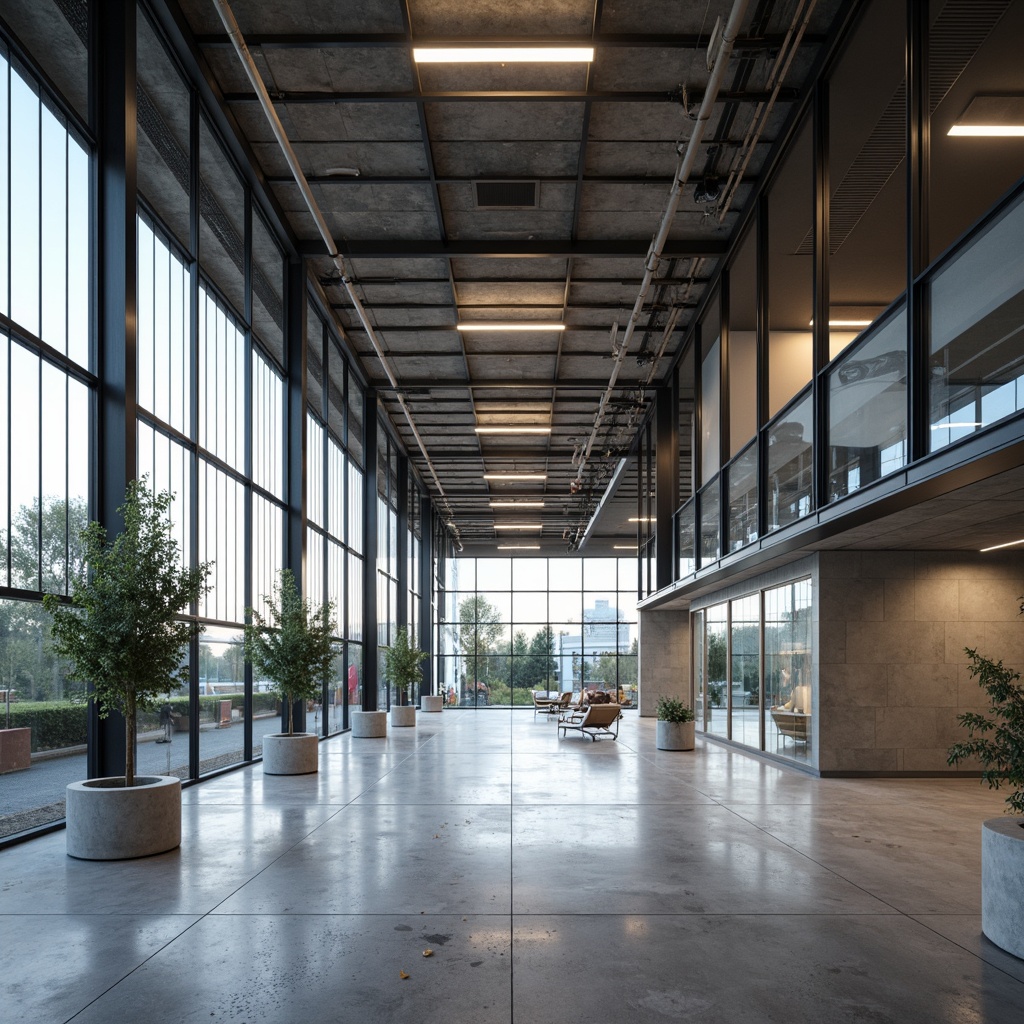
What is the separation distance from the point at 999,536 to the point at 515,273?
9533 millimetres

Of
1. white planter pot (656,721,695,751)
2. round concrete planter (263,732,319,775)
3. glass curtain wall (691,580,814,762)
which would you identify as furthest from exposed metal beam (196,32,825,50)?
white planter pot (656,721,695,751)

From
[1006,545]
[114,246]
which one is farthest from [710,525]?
[114,246]

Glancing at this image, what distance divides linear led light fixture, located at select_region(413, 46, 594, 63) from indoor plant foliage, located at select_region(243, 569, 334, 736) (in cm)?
815

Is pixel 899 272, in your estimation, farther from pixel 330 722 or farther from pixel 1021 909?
pixel 330 722

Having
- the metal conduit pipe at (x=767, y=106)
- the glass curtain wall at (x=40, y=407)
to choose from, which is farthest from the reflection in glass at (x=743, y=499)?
the glass curtain wall at (x=40, y=407)

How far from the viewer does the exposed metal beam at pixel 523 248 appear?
55.0ft

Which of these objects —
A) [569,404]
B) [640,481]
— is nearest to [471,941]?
[569,404]

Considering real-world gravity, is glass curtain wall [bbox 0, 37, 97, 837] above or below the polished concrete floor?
above

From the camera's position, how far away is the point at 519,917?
6633 mm

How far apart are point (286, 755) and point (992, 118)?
1298cm

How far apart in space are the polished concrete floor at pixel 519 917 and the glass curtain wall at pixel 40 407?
113 centimetres

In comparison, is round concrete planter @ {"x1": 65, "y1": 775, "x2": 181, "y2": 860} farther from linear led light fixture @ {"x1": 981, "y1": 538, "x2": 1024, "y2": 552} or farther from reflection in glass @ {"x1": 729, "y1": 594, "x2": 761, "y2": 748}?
reflection in glass @ {"x1": 729, "y1": 594, "x2": 761, "y2": 748}

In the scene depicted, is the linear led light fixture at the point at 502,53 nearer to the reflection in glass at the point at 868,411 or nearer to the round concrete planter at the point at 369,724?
the reflection in glass at the point at 868,411

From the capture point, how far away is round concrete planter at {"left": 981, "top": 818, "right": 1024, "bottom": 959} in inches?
226
